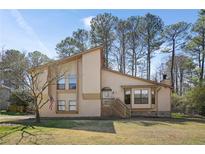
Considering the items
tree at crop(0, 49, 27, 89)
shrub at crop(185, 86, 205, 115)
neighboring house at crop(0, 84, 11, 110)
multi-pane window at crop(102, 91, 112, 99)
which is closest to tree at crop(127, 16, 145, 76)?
shrub at crop(185, 86, 205, 115)

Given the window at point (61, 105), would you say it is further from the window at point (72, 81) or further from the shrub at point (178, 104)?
the shrub at point (178, 104)

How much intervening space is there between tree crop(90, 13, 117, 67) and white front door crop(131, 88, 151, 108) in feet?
17.7

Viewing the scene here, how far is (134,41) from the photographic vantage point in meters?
19.7

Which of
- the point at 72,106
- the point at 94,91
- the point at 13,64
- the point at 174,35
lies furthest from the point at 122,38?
the point at 13,64

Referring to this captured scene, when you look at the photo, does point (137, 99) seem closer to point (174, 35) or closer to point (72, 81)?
point (72, 81)

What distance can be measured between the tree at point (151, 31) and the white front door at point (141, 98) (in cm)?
528

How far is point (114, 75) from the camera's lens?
49.6 ft

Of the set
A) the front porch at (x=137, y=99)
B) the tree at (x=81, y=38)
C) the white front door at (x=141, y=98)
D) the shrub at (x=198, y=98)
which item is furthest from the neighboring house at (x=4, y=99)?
the shrub at (x=198, y=98)

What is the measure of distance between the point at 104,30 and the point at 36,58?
5600 millimetres

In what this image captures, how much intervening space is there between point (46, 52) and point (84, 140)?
9875 millimetres

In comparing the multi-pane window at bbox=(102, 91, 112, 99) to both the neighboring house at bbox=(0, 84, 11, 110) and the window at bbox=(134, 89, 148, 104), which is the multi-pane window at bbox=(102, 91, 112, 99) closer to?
the window at bbox=(134, 89, 148, 104)

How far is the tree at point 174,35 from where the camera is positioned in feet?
64.7
